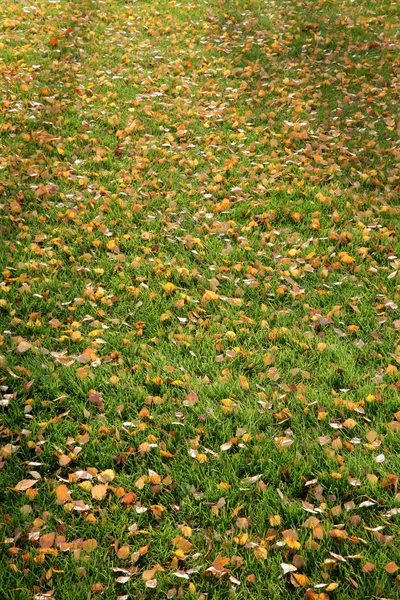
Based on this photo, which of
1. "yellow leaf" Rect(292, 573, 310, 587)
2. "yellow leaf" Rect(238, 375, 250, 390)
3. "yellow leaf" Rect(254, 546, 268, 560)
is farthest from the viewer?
"yellow leaf" Rect(238, 375, 250, 390)

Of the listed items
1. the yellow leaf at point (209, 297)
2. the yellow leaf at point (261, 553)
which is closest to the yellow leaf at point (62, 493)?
the yellow leaf at point (261, 553)

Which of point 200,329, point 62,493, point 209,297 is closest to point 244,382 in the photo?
point 200,329

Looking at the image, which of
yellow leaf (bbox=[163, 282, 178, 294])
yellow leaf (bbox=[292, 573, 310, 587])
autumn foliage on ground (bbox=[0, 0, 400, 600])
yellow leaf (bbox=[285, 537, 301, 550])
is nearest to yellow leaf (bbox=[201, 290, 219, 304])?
autumn foliage on ground (bbox=[0, 0, 400, 600])

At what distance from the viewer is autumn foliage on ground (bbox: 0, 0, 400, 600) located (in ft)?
8.57

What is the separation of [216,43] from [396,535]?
7.33 meters

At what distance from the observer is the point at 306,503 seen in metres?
2.75

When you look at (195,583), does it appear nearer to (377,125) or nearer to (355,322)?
(355,322)

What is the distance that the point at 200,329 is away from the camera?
3.87 metres

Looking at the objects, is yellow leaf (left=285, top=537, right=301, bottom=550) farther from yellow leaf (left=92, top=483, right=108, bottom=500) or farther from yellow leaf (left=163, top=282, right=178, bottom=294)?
yellow leaf (left=163, top=282, right=178, bottom=294)

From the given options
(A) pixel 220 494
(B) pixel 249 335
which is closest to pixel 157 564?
(A) pixel 220 494

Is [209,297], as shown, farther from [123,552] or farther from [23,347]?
[123,552]

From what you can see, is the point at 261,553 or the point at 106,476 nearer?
the point at 261,553

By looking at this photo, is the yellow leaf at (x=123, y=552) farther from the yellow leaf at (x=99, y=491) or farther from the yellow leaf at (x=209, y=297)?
the yellow leaf at (x=209, y=297)

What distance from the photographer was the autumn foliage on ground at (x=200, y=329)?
2.61m
